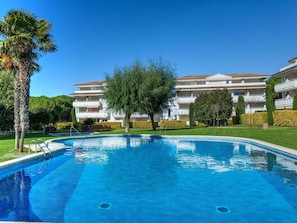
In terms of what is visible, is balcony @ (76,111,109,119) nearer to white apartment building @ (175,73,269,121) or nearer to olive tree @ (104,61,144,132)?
white apartment building @ (175,73,269,121)

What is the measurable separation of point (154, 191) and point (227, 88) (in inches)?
1792

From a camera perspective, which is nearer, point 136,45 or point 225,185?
point 225,185

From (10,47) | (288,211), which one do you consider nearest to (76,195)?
(288,211)

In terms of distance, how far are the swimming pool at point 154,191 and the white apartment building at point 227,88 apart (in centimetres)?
3867

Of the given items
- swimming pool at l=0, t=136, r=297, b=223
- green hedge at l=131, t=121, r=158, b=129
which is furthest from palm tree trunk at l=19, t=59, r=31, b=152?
green hedge at l=131, t=121, r=158, b=129

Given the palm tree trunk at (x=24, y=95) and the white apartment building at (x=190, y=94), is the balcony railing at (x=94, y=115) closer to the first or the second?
the white apartment building at (x=190, y=94)

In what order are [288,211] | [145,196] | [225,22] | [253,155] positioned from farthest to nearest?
[225,22] < [253,155] < [145,196] < [288,211]

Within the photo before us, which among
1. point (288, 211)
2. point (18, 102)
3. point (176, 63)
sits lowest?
point (288, 211)

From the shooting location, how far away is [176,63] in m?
30.6

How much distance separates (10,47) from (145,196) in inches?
416

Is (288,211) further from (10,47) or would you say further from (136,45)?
(136,45)

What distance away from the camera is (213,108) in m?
36.3

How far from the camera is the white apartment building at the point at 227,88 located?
48969mm

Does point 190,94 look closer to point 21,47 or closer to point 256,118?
point 256,118
